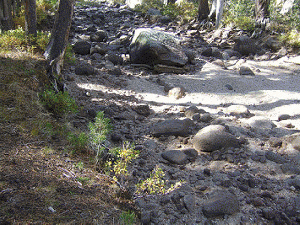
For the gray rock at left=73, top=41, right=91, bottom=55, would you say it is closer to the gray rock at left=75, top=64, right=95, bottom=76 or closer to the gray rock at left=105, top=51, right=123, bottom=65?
the gray rock at left=105, top=51, right=123, bottom=65

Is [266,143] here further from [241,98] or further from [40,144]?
[40,144]

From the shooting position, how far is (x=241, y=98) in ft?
24.1

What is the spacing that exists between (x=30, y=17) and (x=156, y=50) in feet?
13.0

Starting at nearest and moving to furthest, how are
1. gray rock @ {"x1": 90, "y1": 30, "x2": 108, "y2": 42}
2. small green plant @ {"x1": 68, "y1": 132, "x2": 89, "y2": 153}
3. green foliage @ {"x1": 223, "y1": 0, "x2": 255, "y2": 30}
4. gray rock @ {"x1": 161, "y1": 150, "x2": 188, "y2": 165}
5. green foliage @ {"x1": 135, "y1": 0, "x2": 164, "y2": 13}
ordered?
1. small green plant @ {"x1": 68, "y1": 132, "x2": 89, "y2": 153}
2. gray rock @ {"x1": 161, "y1": 150, "x2": 188, "y2": 165}
3. green foliage @ {"x1": 223, "y1": 0, "x2": 255, "y2": 30}
4. gray rock @ {"x1": 90, "y1": 30, "x2": 108, "y2": 42}
5. green foliage @ {"x1": 135, "y1": 0, "x2": 164, "y2": 13}

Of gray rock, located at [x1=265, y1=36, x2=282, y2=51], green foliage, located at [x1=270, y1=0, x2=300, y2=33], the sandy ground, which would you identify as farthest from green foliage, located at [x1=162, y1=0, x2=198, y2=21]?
the sandy ground

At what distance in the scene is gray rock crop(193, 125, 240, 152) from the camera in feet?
16.0

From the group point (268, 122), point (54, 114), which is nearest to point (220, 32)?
point (268, 122)

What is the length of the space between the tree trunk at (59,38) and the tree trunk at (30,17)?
1979 mm

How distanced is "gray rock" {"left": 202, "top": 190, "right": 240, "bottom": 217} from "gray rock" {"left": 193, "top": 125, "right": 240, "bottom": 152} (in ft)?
4.34

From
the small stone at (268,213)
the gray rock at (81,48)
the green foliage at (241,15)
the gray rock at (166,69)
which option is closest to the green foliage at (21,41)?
the gray rock at (81,48)

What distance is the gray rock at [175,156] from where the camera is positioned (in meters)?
4.66

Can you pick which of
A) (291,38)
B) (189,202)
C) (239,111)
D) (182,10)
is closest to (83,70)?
(239,111)

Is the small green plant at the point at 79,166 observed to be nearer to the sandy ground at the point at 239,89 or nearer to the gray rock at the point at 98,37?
the sandy ground at the point at 239,89

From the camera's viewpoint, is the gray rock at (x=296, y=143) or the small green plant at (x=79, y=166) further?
the gray rock at (x=296, y=143)
